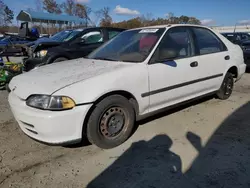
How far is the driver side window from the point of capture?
3.39 m

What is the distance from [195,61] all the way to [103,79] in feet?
5.67

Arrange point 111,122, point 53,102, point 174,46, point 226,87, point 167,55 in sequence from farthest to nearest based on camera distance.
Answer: point 226,87 → point 174,46 → point 167,55 → point 111,122 → point 53,102

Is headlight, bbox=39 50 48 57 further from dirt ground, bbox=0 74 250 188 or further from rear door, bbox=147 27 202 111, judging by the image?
rear door, bbox=147 27 202 111

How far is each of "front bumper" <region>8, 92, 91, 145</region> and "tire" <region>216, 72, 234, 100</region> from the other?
3.06 meters

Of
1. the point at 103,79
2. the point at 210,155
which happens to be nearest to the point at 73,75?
the point at 103,79

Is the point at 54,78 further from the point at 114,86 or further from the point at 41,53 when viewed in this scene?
the point at 41,53

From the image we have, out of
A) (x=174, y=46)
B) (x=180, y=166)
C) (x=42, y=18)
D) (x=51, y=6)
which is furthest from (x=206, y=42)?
(x=51, y=6)

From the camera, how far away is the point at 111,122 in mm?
3021

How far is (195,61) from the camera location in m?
3.79

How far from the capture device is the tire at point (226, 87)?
4641mm

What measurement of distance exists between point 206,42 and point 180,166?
8.11 ft

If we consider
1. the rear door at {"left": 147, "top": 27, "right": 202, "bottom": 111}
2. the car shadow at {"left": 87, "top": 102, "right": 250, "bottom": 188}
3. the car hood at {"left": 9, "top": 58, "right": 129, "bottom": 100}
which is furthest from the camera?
the rear door at {"left": 147, "top": 27, "right": 202, "bottom": 111}

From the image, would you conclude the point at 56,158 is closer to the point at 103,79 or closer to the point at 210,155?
the point at 103,79

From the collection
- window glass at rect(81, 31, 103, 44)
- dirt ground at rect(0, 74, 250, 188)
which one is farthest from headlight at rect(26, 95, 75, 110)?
window glass at rect(81, 31, 103, 44)
